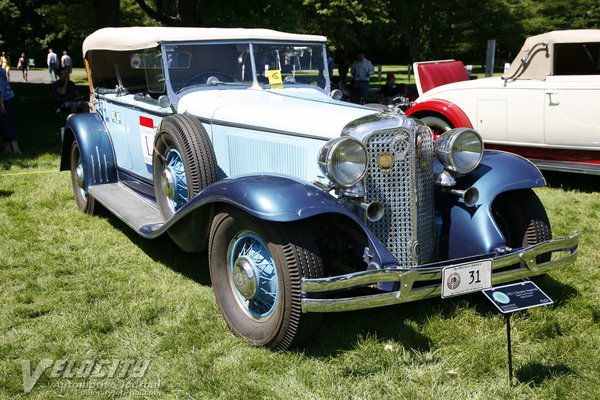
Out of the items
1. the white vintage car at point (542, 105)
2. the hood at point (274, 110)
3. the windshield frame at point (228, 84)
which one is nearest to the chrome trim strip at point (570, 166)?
the white vintage car at point (542, 105)

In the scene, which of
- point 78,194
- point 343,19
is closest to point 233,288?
point 78,194

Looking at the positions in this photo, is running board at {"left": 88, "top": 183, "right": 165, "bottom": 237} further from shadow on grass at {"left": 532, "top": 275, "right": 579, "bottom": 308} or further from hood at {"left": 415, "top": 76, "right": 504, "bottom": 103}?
hood at {"left": 415, "top": 76, "right": 504, "bottom": 103}

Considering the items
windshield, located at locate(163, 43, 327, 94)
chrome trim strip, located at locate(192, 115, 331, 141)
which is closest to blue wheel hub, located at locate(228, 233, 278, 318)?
chrome trim strip, located at locate(192, 115, 331, 141)

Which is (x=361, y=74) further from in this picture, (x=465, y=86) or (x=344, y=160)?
(x=344, y=160)

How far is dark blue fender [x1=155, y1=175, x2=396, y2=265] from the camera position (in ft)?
9.04

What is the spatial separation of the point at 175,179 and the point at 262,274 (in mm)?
1370

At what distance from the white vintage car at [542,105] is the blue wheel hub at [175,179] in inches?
175

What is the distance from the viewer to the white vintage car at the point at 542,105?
21.0 feet

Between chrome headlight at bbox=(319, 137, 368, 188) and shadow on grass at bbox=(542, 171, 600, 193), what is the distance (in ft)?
15.6

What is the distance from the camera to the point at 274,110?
149 inches

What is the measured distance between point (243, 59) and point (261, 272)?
2289 mm

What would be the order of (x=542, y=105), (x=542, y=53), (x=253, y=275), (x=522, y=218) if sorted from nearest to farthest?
1. (x=253, y=275)
2. (x=522, y=218)
3. (x=542, y=105)
4. (x=542, y=53)

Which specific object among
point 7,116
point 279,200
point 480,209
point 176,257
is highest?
point 7,116

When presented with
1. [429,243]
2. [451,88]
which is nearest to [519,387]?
[429,243]
